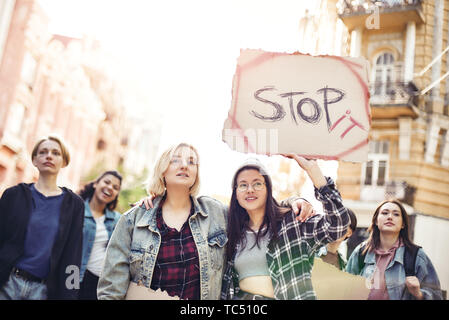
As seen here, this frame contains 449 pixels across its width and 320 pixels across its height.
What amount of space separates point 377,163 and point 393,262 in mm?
1324

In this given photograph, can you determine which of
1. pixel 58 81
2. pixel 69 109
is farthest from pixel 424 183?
pixel 69 109

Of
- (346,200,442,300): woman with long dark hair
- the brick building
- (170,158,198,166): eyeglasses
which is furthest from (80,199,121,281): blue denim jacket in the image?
(346,200,442,300): woman with long dark hair

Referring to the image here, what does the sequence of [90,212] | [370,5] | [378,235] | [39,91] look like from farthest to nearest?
[39,91], [370,5], [90,212], [378,235]

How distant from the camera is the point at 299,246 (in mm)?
2096

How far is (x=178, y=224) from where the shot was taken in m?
2.19

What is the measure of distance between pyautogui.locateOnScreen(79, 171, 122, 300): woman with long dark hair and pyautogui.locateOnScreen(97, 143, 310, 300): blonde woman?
1.05 metres

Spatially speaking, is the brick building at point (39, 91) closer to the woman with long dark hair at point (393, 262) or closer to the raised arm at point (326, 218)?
the raised arm at point (326, 218)

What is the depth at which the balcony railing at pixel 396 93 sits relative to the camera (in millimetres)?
3262

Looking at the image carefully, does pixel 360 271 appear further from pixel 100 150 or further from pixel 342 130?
pixel 100 150

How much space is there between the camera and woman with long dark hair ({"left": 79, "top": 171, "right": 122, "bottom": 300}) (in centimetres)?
308

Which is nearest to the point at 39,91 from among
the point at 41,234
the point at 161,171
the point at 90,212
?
the point at 90,212

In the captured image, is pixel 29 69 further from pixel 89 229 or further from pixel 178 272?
pixel 178 272

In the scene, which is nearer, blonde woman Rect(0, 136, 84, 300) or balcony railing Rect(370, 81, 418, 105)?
blonde woman Rect(0, 136, 84, 300)

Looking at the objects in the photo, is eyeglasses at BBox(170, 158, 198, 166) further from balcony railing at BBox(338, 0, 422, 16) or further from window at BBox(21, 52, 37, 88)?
window at BBox(21, 52, 37, 88)
